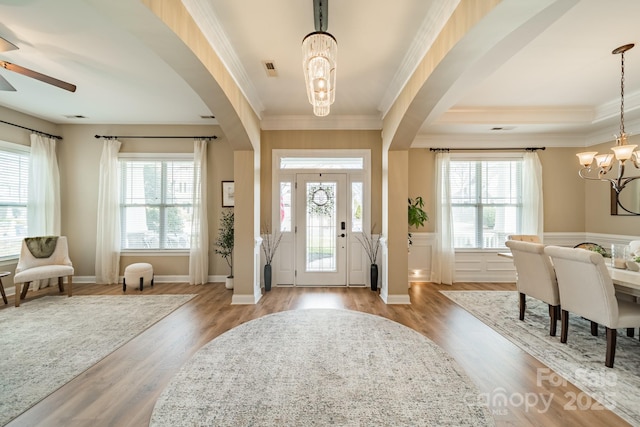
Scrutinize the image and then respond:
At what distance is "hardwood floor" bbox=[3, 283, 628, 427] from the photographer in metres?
1.89

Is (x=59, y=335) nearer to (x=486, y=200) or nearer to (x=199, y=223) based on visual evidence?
(x=199, y=223)

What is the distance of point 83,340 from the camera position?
2973mm

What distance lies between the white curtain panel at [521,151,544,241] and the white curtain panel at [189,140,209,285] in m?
6.09

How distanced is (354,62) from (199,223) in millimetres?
3813

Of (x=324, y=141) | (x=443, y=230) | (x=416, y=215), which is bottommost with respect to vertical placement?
(x=443, y=230)

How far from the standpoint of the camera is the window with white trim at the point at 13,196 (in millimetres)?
4531

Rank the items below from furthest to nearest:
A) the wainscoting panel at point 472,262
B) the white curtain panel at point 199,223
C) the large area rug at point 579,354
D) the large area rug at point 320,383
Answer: the wainscoting panel at point 472,262, the white curtain panel at point 199,223, the large area rug at point 579,354, the large area rug at point 320,383

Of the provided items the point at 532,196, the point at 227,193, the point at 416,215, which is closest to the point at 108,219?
the point at 227,193

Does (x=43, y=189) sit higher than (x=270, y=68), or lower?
lower

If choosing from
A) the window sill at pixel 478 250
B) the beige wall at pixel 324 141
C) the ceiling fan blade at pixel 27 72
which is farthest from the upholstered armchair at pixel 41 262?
the window sill at pixel 478 250

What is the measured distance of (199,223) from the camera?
17.2 feet

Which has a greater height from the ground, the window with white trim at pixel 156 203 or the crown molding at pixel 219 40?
the crown molding at pixel 219 40

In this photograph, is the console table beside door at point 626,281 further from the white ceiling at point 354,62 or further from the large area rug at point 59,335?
the large area rug at point 59,335

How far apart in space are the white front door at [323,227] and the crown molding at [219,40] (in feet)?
6.20
